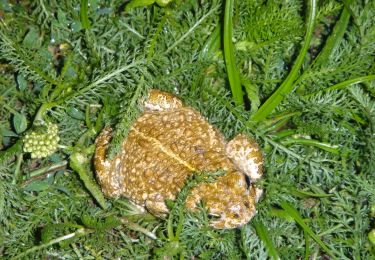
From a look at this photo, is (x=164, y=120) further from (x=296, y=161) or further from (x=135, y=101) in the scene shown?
(x=296, y=161)

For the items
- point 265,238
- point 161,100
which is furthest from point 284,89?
point 265,238

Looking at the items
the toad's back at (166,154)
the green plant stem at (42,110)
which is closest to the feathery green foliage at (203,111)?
the green plant stem at (42,110)

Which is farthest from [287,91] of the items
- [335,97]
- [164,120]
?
[164,120]

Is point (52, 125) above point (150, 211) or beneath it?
above

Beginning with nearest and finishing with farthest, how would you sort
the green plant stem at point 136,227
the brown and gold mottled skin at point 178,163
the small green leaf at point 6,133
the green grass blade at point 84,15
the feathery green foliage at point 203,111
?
the brown and gold mottled skin at point 178,163, the feathery green foliage at point 203,111, the green plant stem at point 136,227, the green grass blade at point 84,15, the small green leaf at point 6,133

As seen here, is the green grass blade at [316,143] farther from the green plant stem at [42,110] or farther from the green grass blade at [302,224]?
the green plant stem at [42,110]
